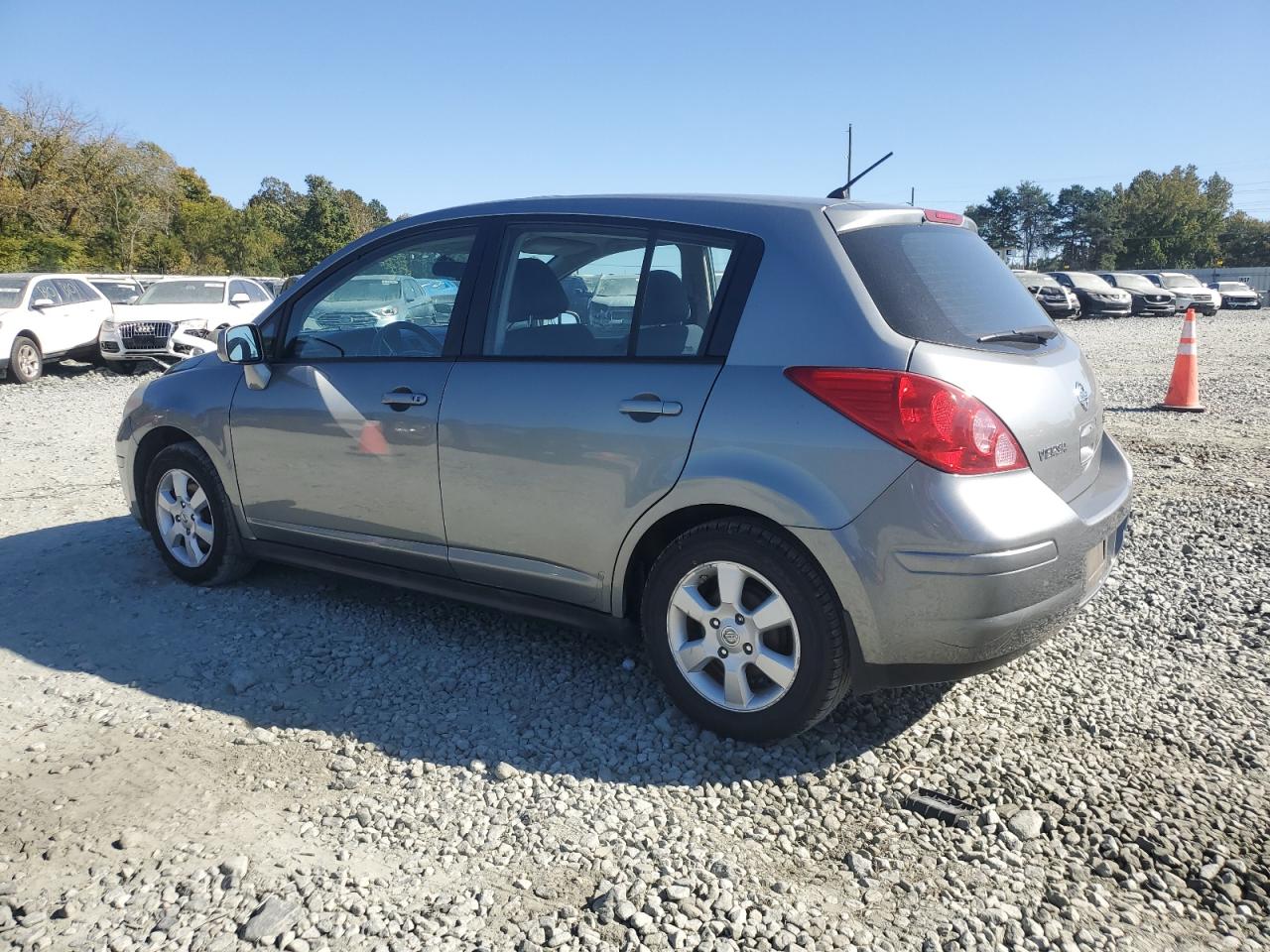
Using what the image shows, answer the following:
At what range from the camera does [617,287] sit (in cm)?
362

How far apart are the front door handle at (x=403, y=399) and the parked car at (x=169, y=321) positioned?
45.2 ft

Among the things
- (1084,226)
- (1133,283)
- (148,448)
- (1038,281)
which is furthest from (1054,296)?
(1084,226)

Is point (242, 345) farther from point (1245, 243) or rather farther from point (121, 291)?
point (1245, 243)

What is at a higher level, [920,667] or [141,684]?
[920,667]

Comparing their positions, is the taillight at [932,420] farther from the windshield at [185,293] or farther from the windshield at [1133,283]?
the windshield at [1133,283]

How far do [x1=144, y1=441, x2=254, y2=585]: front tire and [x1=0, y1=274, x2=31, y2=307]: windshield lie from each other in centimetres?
1316

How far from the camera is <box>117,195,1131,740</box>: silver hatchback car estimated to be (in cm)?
293

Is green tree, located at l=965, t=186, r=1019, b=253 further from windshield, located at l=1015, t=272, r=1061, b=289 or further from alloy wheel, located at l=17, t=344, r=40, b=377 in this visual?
alloy wheel, located at l=17, t=344, r=40, b=377

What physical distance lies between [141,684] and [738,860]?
254 cm

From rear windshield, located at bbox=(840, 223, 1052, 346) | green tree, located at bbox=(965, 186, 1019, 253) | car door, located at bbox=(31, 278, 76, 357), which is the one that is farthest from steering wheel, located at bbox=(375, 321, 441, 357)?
green tree, located at bbox=(965, 186, 1019, 253)

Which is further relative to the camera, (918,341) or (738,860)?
(918,341)

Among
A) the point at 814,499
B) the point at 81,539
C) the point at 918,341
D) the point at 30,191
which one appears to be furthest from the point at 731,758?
the point at 30,191

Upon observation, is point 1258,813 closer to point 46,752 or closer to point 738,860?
point 738,860

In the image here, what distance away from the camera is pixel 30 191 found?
39.1 meters
